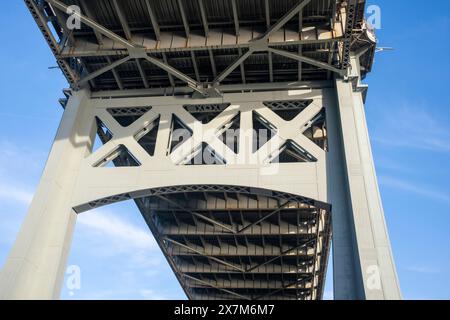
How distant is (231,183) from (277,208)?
10.1 meters

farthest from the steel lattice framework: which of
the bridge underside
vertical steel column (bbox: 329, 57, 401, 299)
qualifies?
the bridge underside

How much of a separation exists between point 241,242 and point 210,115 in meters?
11.0

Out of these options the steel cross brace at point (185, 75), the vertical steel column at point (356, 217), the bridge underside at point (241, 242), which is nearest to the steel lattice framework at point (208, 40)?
the steel cross brace at point (185, 75)

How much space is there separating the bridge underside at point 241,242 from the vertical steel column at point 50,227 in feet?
24.5

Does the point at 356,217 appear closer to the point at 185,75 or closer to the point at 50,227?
the point at 185,75

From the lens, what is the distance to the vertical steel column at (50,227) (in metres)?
9.77

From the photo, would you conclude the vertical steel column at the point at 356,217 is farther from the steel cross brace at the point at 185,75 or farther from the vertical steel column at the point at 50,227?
the vertical steel column at the point at 50,227

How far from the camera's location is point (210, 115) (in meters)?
14.8

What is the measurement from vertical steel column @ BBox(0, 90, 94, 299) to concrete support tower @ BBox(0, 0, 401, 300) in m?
0.03

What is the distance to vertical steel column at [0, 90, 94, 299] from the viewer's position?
977cm

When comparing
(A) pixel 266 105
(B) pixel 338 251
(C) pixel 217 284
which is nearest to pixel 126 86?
(A) pixel 266 105

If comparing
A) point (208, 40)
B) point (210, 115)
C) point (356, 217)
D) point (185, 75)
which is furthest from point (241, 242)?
point (356, 217)

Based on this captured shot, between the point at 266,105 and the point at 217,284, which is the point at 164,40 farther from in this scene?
the point at 217,284
